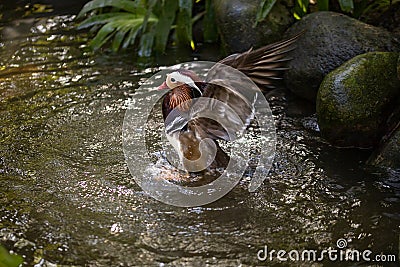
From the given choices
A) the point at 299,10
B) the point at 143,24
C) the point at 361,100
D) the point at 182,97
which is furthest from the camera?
the point at 143,24

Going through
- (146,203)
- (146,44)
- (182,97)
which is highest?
(182,97)

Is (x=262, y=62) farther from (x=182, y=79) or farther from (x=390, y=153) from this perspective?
(x=390, y=153)

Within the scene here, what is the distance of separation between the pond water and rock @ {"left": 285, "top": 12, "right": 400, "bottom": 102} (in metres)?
0.27

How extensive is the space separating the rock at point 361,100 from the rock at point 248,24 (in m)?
1.70

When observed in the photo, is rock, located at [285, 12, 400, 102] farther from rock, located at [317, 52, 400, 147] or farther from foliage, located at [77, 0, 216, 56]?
foliage, located at [77, 0, 216, 56]

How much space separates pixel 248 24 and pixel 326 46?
1194mm

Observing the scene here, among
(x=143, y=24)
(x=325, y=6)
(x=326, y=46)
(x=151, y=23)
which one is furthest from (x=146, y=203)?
(x=151, y=23)

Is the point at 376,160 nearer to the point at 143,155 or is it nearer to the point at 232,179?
the point at 232,179

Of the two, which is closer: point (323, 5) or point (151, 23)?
point (323, 5)

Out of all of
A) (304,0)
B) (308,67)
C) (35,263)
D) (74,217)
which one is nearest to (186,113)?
(74,217)

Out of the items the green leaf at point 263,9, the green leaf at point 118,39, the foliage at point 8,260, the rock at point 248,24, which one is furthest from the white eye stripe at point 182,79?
the green leaf at point 118,39

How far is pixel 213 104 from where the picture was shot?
3400 mm

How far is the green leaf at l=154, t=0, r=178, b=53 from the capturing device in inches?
264

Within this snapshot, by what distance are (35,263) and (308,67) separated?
10.1ft
